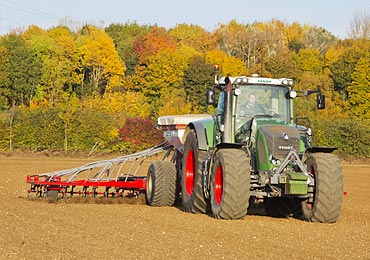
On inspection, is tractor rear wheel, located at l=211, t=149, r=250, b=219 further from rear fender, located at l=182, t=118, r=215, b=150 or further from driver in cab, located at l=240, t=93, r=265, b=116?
rear fender, located at l=182, t=118, r=215, b=150

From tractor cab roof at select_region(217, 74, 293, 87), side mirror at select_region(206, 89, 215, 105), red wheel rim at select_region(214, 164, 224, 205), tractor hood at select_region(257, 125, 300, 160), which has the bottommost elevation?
red wheel rim at select_region(214, 164, 224, 205)

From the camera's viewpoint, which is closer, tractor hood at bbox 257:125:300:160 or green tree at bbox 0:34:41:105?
tractor hood at bbox 257:125:300:160

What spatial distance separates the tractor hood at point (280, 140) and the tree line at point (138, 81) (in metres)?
38.8

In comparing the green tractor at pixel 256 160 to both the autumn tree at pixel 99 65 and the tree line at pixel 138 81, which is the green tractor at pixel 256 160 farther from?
the autumn tree at pixel 99 65

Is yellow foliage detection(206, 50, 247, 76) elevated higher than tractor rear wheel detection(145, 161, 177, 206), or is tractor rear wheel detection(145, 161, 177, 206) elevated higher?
yellow foliage detection(206, 50, 247, 76)

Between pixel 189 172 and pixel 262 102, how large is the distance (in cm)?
240

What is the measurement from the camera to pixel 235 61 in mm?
83125

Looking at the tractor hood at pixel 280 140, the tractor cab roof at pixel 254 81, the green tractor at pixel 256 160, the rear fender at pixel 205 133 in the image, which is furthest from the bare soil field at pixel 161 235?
the tractor cab roof at pixel 254 81

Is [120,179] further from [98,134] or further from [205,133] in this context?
[98,134]

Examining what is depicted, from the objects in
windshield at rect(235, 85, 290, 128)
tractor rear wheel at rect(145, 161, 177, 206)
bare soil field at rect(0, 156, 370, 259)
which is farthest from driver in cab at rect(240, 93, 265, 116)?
tractor rear wheel at rect(145, 161, 177, 206)

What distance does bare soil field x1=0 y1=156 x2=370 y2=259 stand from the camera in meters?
10.1

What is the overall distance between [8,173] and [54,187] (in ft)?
46.0

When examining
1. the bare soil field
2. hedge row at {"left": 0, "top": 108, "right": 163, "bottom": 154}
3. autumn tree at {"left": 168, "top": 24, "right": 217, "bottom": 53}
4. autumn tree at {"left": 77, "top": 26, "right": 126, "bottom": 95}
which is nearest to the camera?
the bare soil field

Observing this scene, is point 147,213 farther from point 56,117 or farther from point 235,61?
point 235,61
